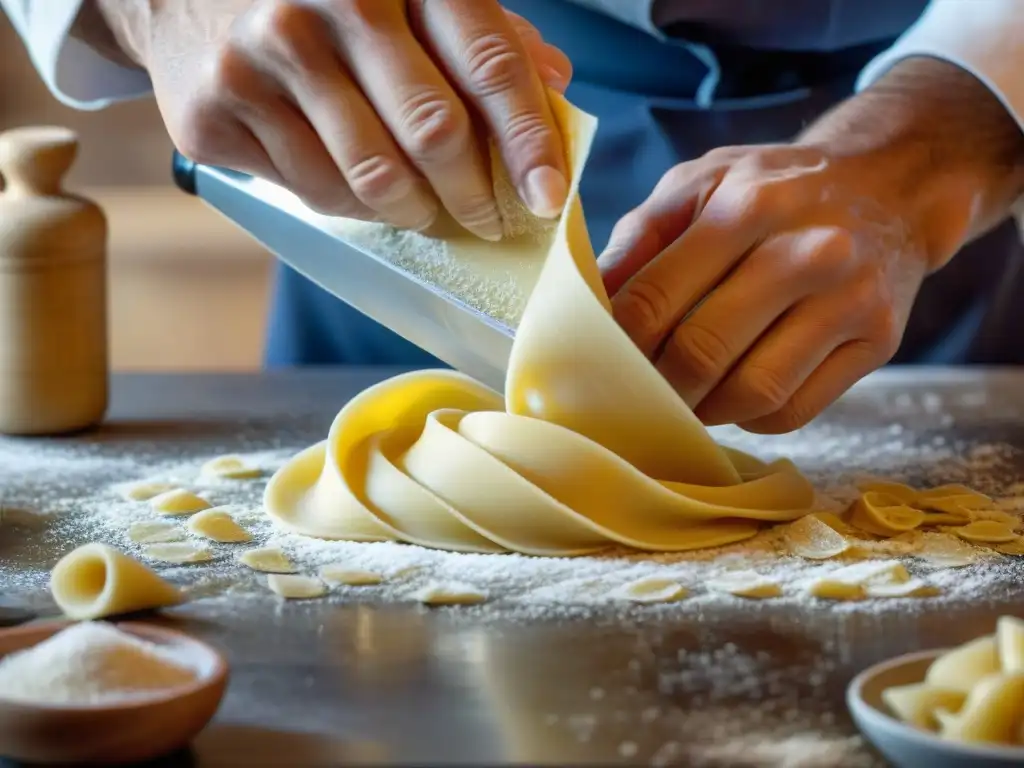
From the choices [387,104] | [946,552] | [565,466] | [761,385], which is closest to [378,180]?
[387,104]

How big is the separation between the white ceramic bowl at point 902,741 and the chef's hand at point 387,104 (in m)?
0.53

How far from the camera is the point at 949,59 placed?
1.72m

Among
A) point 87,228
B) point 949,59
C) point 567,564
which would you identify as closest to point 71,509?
point 87,228

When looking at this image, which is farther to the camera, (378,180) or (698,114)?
(698,114)

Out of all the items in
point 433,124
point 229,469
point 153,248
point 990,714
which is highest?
point 433,124

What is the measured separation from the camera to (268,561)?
1.23m

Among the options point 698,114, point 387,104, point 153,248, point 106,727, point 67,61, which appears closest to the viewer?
point 106,727

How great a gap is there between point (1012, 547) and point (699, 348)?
1.16 ft

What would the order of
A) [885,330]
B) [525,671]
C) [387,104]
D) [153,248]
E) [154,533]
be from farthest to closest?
[153,248] < [885,330] < [154,533] < [387,104] < [525,671]

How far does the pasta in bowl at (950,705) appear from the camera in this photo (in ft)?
2.57

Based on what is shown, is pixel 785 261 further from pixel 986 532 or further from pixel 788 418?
pixel 986 532

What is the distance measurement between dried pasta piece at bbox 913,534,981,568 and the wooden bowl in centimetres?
72

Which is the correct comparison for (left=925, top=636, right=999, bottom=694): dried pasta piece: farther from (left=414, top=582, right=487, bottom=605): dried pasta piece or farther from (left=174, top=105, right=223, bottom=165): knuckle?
(left=174, top=105, right=223, bottom=165): knuckle

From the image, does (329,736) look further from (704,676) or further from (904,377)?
(904,377)
